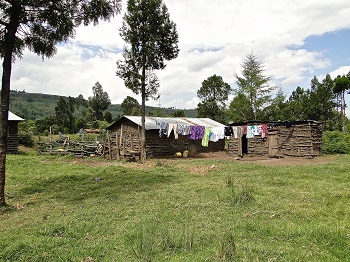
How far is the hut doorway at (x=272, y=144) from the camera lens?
19.7 meters

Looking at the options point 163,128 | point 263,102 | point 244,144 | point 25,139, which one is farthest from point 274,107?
point 25,139

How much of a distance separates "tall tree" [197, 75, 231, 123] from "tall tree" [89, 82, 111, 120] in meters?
26.2

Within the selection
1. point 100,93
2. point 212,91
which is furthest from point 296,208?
point 100,93

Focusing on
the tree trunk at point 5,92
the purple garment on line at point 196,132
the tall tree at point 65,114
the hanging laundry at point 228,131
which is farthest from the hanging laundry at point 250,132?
the tall tree at point 65,114

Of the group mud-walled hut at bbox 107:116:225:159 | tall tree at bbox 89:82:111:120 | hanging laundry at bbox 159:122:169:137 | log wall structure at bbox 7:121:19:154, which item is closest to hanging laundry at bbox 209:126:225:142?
mud-walled hut at bbox 107:116:225:159

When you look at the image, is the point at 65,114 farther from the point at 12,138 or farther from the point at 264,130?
the point at 264,130

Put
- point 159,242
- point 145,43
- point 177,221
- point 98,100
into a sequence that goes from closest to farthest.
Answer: point 159,242 → point 177,221 → point 145,43 → point 98,100

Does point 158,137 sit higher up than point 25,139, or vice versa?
point 158,137

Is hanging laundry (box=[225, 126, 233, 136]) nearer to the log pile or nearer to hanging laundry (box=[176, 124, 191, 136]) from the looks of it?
hanging laundry (box=[176, 124, 191, 136])

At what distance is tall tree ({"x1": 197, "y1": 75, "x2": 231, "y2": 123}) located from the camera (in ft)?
133

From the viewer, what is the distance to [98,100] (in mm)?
58656

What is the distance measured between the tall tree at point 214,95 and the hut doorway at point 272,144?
809 inches

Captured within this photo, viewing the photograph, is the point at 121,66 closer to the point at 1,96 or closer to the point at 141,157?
the point at 141,157

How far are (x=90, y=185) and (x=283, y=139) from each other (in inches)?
567
